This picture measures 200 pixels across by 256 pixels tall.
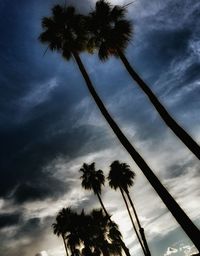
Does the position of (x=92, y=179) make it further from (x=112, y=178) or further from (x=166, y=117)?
(x=166, y=117)

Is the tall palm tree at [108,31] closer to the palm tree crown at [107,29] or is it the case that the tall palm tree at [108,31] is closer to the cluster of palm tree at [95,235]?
the palm tree crown at [107,29]

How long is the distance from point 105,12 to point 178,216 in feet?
46.3

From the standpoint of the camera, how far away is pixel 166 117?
49.1 ft

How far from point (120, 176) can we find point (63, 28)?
27.0 metres

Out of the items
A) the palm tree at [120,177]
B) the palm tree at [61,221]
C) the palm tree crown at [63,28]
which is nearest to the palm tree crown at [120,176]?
the palm tree at [120,177]

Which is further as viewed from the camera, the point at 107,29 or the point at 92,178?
the point at 92,178

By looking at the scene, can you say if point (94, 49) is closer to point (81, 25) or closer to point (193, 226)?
point (81, 25)

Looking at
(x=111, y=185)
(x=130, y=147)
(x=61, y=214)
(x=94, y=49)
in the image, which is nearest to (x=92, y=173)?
(x=111, y=185)

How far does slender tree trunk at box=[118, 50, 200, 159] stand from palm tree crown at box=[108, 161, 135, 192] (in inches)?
1073

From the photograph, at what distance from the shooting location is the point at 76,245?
159 ft

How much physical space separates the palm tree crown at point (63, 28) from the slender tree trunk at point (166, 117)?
421 centimetres

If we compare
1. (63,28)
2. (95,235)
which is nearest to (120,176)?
(95,235)

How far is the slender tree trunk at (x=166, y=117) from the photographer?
13742 mm

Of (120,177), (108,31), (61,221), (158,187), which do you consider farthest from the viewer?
(61,221)
